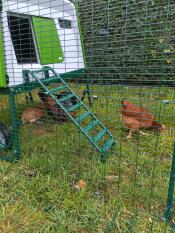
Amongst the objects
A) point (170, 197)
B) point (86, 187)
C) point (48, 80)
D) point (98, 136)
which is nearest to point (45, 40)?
point (48, 80)

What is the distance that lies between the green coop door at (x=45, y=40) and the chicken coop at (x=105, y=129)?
0.02 m

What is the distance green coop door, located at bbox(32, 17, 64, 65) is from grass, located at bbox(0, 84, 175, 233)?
134 centimetres

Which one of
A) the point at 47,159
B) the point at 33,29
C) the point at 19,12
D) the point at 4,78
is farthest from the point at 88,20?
the point at 47,159

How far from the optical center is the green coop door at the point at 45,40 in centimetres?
387

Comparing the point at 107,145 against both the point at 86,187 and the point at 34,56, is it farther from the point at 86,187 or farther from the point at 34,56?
the point at 34,56

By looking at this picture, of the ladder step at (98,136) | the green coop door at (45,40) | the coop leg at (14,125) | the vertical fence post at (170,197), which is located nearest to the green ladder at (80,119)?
the ladder step at (98,136)

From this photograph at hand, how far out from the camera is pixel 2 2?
2.90 metres

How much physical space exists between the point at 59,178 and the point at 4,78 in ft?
4.14

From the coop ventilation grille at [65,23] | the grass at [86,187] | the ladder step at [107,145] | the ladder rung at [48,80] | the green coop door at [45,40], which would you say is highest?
the coop ventilation grille at [65,23]

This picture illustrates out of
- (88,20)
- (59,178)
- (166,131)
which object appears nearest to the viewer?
(59,178)

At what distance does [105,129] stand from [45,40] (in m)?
1.79

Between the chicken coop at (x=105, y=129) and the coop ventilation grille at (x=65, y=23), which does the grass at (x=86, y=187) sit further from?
the coop ventilation grille at (x=65, y=23)

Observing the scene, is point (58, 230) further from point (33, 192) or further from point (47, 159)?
point (47, 159)

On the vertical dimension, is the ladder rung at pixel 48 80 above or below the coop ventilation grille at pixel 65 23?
below
